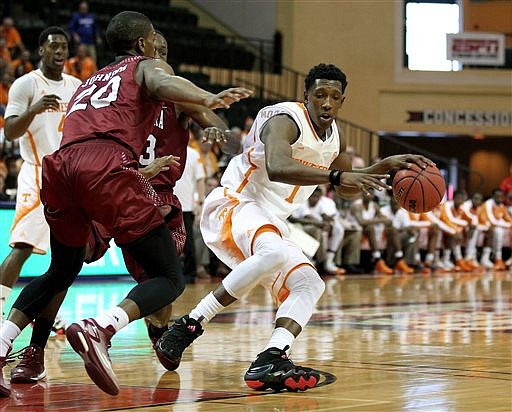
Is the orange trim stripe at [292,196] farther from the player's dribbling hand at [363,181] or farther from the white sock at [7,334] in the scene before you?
the white sock at [7,334]

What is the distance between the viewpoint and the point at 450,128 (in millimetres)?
28000

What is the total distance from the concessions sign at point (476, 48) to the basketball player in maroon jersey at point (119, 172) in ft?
71.4

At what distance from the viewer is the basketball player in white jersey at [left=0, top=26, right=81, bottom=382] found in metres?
7.45

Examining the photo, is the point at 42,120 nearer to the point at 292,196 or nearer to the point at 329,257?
the point at 292,196

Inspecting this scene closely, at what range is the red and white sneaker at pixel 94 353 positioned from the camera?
466 centimetres

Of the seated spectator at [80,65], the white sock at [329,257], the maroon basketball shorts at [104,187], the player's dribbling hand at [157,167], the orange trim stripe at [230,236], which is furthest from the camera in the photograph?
the white sock at [329,257]

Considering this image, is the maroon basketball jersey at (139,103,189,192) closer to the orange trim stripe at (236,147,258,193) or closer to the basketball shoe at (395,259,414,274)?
the orange trim stripe at (236,147,258,193)

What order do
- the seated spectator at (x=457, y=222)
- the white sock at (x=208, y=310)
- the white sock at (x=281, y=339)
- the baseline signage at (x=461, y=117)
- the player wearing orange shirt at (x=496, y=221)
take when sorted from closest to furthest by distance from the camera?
1. the white sock at (x=281, y=339)
2. the white sock at (x=208, y=310)
3. the seated spectator at (x=457, y=222)
4. the player wearing orange shirt at (x=496, y=221)
5. the baseline signage at (x=461, y=117)

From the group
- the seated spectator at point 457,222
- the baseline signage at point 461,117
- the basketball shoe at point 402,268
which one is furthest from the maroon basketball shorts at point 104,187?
the baseline signage at point 461,117

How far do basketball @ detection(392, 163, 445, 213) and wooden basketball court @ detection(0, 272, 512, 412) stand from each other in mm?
897

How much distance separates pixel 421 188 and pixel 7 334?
215 centimetres

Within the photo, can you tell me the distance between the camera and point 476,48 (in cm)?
2656

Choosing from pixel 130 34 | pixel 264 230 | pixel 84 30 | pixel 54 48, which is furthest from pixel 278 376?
pixel 84 30

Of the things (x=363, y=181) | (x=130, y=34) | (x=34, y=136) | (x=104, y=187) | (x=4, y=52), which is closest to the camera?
(x=104, y=187)
